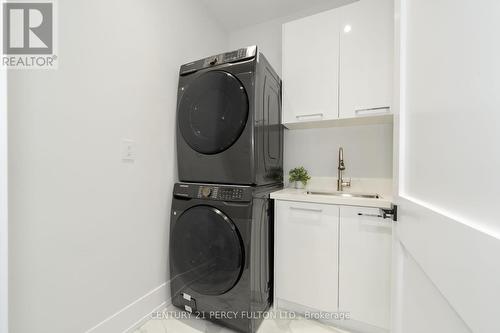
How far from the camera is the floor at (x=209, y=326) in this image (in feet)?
4.24

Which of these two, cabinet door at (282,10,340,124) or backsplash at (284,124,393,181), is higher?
cabinet door at (282,10,340,124)

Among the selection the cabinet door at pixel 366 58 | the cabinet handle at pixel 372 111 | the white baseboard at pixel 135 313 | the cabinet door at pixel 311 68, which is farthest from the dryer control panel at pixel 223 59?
the white baseboard at pixel 135 313

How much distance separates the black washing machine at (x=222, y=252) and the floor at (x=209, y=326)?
0.20 feet

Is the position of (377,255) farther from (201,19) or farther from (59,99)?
(201,19)

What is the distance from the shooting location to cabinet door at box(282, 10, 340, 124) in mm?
1523

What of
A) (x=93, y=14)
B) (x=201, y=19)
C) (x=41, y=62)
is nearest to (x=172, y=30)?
(x=201, y=19)

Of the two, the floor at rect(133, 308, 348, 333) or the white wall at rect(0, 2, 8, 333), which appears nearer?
the white wall at rect(0, 2, 8, 333)

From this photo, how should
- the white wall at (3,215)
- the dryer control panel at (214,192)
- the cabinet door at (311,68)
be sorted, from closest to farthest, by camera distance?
the white wall at (3,215) → the dryer control panel at (214,192) → the cabinet door at (311,68)

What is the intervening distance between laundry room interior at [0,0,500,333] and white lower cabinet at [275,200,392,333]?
1cm

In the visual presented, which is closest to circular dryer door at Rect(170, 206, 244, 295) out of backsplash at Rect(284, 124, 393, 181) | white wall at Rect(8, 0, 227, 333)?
white wall at Rect(8, 0, 227, 333)

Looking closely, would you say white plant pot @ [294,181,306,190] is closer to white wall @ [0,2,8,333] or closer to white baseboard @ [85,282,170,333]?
white baseboard @ [85,282,170,333]

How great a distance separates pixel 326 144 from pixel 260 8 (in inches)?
59.8

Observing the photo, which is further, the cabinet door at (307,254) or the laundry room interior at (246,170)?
the cabinet door at (307,254)

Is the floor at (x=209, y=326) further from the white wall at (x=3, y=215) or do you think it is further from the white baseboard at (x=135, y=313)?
the white wall at (x=3, y=215)
